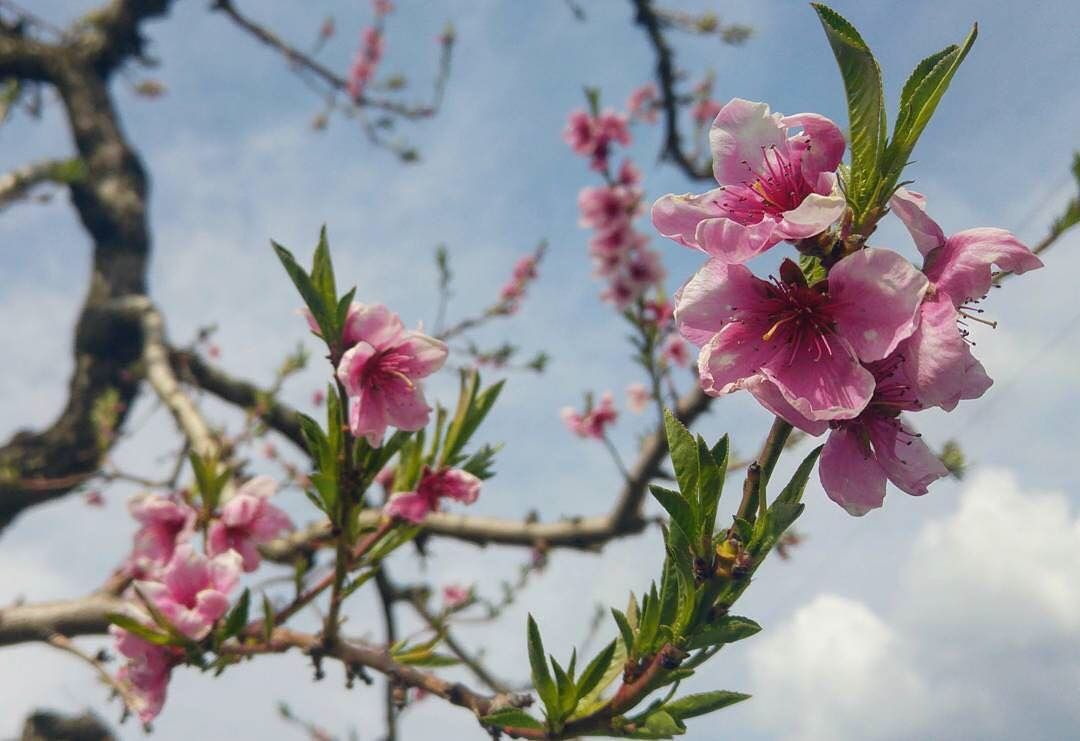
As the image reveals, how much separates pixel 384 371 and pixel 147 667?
1.74 ft

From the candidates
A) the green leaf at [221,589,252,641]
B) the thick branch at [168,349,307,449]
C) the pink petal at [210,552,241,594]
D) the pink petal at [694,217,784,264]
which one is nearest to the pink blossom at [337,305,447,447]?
the green leaf at [221,589,252,641]

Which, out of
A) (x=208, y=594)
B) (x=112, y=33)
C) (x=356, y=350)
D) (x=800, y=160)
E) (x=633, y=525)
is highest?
(x=112, y=33)

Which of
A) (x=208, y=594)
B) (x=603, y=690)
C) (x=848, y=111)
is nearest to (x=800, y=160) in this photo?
(x=848, y=111)

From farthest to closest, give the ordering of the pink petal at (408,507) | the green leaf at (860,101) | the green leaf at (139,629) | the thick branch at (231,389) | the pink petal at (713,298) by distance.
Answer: the thick branch at (231,389) → the pink petal at (408,507) → the green leaf at (139,629) → the pink petal at (713,298) → the green leaf at (860,101)

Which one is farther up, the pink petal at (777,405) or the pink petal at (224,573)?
the pink petal at (777,405)

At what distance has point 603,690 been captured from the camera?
787 mm

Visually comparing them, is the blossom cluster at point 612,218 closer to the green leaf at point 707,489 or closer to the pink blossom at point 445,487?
the pink blossom at point 445,487

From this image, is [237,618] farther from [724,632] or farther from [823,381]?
[823,381]

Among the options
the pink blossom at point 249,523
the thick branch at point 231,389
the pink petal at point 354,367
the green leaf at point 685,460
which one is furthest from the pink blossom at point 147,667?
the thick branch at point 231,389

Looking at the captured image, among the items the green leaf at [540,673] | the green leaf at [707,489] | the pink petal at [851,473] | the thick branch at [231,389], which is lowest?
the green leaf at [540,673]

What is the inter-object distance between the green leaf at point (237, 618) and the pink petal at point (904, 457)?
811mm

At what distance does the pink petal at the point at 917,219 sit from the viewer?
68cm

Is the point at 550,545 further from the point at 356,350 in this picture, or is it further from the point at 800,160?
the point at 800,160

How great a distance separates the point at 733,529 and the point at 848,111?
0.35 meters
